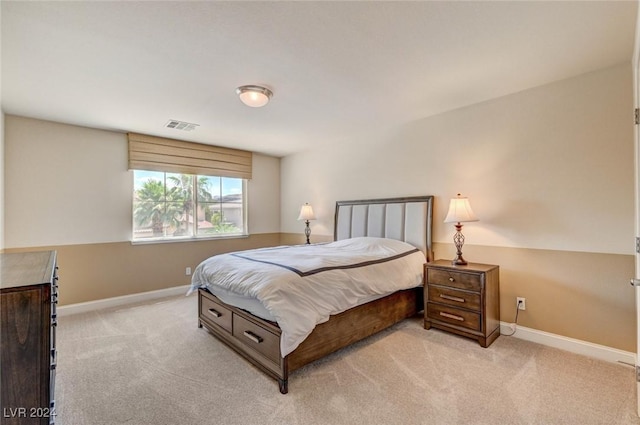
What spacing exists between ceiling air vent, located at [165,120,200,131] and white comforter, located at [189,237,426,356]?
1862 mm

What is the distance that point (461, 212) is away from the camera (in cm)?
283

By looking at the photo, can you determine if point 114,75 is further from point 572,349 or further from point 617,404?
point 572,349

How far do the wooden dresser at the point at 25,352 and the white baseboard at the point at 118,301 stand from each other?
10.4 ft

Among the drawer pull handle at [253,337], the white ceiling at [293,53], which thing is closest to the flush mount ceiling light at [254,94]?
the white ceiling at [293,53]

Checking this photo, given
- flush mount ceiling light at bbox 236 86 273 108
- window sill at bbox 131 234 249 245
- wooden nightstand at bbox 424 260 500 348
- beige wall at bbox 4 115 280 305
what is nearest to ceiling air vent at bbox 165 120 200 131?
beige wall at bbox 4 115 280 305

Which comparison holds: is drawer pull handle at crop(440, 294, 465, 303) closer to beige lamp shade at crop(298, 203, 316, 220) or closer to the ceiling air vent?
beige lamp shade at crop(298, 203, 316, 220)

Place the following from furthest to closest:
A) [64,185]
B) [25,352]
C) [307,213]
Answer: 1. [307,213]
2. [64,185]
3. [25,352]

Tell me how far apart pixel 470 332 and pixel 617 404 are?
981mm

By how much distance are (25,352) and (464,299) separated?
9.66ft

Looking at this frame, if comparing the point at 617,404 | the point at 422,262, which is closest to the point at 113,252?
the point at 422,262

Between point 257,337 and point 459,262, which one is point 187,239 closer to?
point 257,337

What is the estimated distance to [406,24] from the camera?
178 centimetres

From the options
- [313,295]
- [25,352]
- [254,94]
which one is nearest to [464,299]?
[313,295]

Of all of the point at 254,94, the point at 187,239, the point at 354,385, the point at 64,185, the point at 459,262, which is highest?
the point at 254,94
